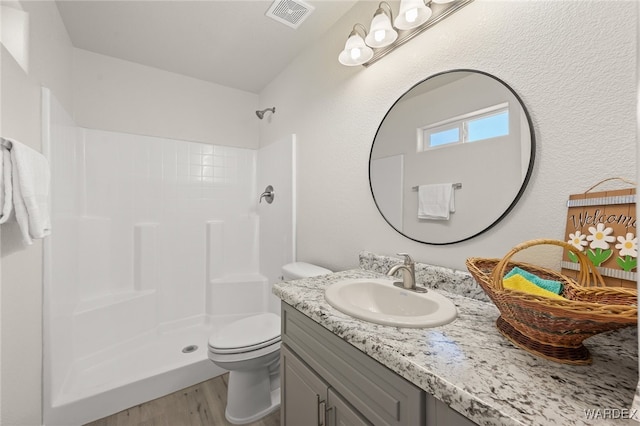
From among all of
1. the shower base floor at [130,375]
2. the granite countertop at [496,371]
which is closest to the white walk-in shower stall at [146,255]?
the shower base floor at [130,375]

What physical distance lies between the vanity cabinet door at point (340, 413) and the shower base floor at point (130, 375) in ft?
4.60

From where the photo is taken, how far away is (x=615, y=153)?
68 cm

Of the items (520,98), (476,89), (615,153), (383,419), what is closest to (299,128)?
(476,89)

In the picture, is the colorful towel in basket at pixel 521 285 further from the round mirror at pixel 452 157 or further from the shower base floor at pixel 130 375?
the shower base floor at pixel 130 375

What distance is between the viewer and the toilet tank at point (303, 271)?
1597mm

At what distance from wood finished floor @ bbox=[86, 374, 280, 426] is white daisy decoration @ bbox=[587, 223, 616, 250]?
1.70 metres

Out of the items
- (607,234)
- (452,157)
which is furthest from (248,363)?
(607,234)

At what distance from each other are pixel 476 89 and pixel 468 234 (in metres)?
0.55

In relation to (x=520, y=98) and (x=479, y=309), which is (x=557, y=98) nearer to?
(x=520, y=98)

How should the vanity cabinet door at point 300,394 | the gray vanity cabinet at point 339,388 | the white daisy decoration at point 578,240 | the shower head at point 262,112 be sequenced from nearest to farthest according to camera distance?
the gray vanity cabinet at point 339,388 → the white daisy decoration at point 578,240 → the vanity cabinet door at point 300,394 → the shower head at point 262,112

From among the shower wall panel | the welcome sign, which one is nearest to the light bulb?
the welcome sign

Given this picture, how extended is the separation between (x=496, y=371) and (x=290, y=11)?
75.9 inches

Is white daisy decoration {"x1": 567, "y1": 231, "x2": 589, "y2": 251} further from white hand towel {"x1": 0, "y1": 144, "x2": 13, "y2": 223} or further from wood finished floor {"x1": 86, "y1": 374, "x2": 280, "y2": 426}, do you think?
white hand towel {"x1": 0, "y1": 144, "x2": 13, "y2": 223}

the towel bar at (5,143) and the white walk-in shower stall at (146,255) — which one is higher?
the towel bar at (5,143)
